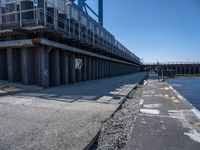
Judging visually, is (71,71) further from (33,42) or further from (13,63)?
(33,42)

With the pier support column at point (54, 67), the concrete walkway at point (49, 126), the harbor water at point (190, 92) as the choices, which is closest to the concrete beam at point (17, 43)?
the pier support column at point (54, 67)

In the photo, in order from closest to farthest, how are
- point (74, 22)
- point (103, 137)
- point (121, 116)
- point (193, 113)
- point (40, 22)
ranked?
point (103, 137), point (121, 116), point (193, 113), point (40, 22), point (74, 22)

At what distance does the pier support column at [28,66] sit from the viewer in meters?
10.9

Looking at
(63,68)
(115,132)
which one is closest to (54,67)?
(63,68)

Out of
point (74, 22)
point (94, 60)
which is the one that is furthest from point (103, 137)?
point (94, 60)

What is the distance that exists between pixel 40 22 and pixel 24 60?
2.43 m

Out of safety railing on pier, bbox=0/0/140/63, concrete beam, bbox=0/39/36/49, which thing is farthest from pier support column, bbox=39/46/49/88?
safety railing on pier, bbox=0/0/140/63

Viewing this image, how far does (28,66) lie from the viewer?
36.2 feet

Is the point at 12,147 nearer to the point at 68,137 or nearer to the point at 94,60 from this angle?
the point at 68,137

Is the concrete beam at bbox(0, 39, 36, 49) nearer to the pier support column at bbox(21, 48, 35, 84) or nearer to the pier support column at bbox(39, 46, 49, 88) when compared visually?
the pier support column at bbox(21, 48, 35, 84)

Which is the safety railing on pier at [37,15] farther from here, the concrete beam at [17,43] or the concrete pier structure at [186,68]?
the concrete pier structure at [186,68]

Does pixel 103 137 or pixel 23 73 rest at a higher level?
pixel 23 73

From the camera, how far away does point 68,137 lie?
3.34 meters

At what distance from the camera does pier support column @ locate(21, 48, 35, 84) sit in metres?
10.9
